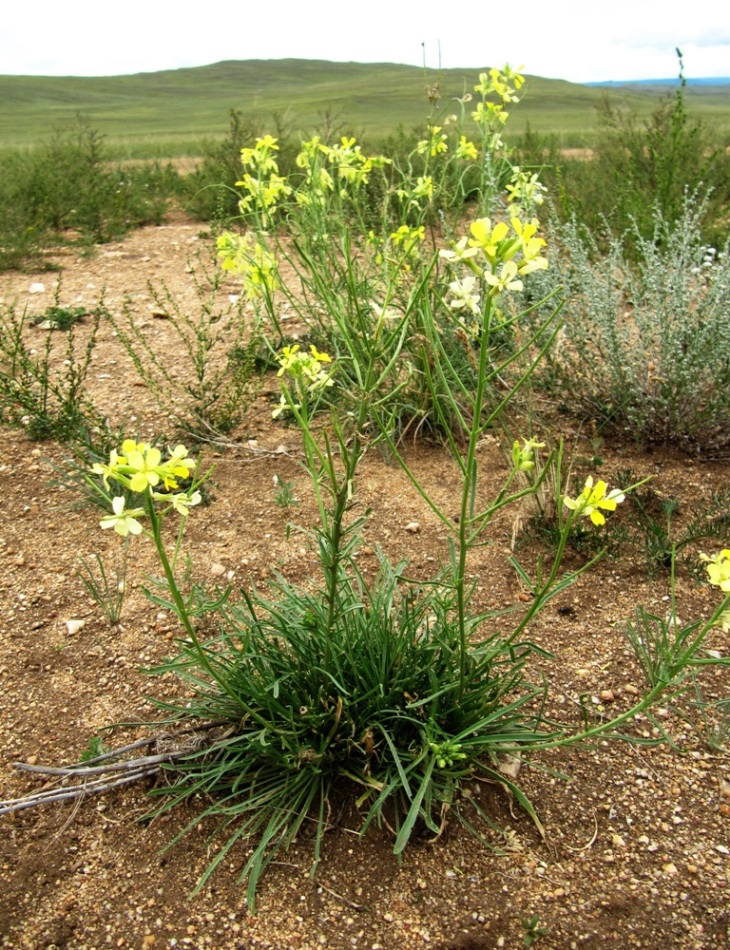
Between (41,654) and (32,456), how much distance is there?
4.26ft

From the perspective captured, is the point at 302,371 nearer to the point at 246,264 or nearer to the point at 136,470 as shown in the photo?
the point at 136,470

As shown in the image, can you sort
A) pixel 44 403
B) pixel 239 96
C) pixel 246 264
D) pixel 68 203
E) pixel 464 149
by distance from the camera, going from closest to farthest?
pixel 246 264 → pixel 464 149 → pixel 44 403 → pixel 68 203 → pixel 239 96

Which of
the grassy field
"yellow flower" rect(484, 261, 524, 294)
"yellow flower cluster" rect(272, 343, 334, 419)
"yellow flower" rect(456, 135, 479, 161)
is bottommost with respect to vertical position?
"yellow flower cluster" rect(272, 343, 334, 419)

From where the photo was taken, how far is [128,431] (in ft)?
11.9

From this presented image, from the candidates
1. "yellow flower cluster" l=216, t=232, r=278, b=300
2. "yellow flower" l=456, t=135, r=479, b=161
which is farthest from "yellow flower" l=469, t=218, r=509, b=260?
"yellow flower" l=456, t=135, r=479, b=161

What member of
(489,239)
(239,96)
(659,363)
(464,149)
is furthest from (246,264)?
(239,96)

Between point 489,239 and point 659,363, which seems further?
point 659,363

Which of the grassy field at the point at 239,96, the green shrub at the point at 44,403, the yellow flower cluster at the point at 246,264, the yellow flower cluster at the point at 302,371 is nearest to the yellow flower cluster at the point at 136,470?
the yellow flower cluster at the point at 302,371

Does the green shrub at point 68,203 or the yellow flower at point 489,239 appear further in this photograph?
the green shrub at point 68,203

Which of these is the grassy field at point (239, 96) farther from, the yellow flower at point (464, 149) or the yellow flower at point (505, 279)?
the yellow flower at point (505, 279)

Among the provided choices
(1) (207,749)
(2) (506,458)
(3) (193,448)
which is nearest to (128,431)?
(3) (193,448)

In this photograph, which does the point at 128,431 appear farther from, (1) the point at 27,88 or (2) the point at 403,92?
(1) the point at 27,88

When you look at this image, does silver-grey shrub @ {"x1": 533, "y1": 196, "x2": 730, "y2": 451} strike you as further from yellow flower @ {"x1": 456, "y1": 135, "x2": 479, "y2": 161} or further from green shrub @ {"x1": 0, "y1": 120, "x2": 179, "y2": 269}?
green shrub @ {"x1": 0, "y1": 120, "x2": 179, "y2": 269}

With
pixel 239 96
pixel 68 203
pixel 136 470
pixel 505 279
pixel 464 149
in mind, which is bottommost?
pixel 136 470
